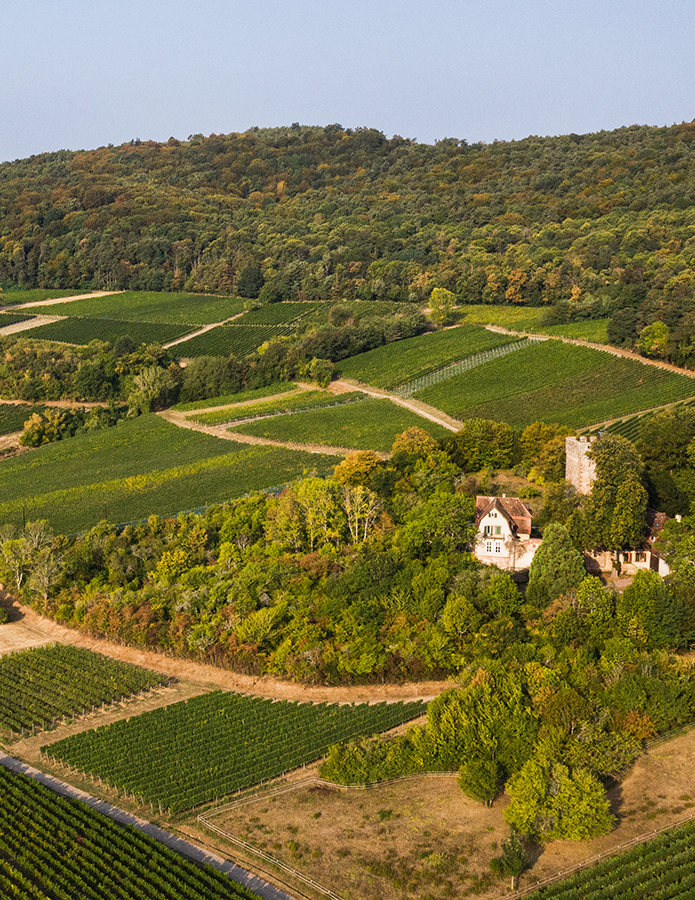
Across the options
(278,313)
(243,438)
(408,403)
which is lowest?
(243,438)

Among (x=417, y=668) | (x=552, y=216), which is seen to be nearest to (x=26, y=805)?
(x=417, y=668)

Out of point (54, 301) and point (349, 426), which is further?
point (54, 301)

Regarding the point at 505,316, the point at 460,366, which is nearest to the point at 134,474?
the point at 460,366

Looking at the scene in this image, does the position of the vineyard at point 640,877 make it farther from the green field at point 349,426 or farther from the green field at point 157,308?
the green field at point 157,308

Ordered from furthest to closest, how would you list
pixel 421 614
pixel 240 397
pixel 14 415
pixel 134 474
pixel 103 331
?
pixel 103 331
pixel 14 415
pixel 240 397
pixel 134 474
pixel 421 614

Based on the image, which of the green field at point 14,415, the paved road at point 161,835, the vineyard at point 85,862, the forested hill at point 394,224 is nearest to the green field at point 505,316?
the forested hill at point 394,224

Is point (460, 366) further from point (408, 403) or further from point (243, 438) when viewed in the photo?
point (243, 438)
